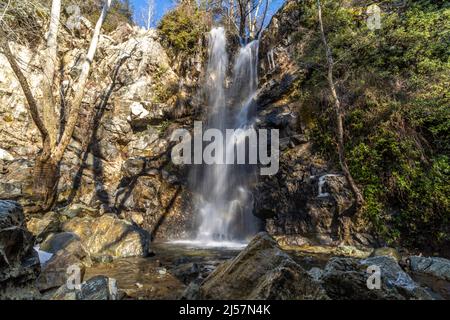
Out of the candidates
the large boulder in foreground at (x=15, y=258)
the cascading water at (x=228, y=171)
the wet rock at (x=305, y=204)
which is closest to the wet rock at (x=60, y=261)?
the large boulder in foreground at (x=15, y=258)

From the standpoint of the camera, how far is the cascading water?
968 centimetres

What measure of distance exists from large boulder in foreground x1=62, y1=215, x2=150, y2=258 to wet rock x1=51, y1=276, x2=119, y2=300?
8.97 ft

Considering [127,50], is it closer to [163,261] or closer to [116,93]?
[116,93]

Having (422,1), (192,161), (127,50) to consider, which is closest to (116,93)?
(127,50)

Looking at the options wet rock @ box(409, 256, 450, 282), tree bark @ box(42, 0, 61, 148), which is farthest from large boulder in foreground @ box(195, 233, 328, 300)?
tree bark @ box(42, 0, 61, 148)

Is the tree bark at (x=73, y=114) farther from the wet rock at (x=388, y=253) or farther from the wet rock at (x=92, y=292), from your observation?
the wet rock at (x=388, y=253)

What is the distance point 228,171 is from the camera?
1081cm

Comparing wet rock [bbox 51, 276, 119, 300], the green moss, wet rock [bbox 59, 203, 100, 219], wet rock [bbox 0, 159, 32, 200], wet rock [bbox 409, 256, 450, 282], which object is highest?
the green moss

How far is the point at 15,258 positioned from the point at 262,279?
3420mm

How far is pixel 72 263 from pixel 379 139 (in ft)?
25.1

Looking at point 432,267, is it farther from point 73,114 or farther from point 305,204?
point 73,114

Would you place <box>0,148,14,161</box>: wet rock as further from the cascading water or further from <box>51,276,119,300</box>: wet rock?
<box>51,276,119,300</box>: wet rock

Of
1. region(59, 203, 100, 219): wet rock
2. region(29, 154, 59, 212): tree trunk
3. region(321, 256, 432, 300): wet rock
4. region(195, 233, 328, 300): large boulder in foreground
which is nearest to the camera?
region(195, 233, 328, 300): large boulder in foreground

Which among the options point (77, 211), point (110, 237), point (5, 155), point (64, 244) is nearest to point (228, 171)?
point (110, 237)
